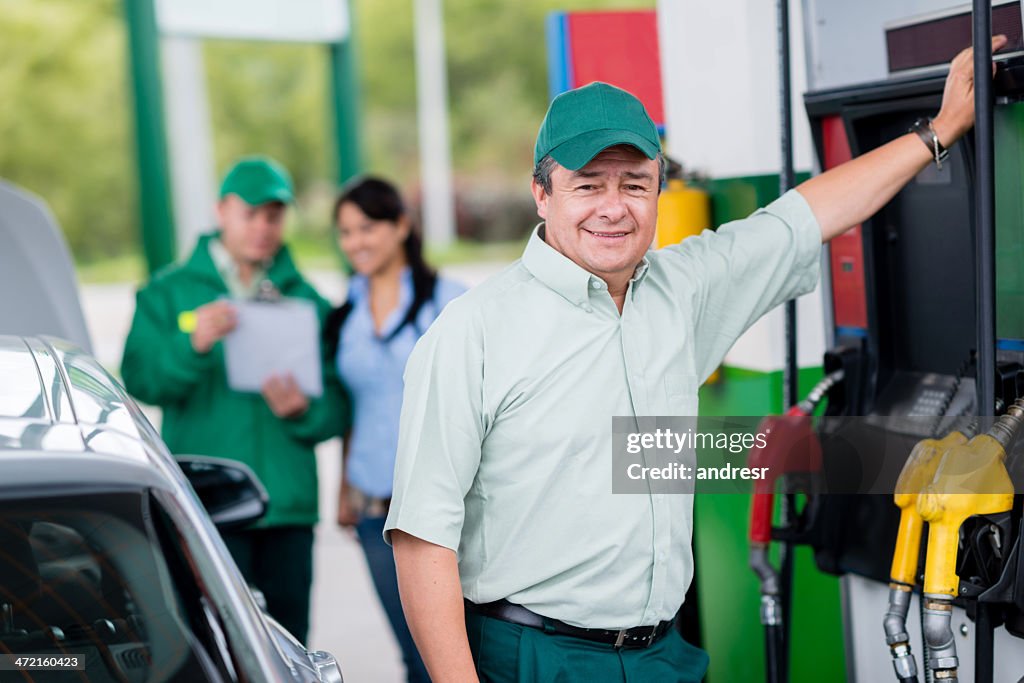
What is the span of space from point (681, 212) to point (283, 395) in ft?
4.30

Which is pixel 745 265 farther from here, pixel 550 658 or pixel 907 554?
pixel 550 658

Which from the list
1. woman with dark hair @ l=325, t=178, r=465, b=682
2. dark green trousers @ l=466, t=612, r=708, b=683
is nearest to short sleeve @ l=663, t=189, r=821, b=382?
dark green trousers @ l=466, t=612, r=708, b=683

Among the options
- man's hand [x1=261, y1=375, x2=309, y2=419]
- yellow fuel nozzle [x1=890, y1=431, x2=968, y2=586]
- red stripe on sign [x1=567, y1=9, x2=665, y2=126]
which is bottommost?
yellow fuel nozzle [x1=890, y1=431, x2=968, y2=586]

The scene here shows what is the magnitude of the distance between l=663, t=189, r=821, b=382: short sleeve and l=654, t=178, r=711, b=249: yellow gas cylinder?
1.05 metres

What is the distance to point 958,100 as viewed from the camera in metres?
2.39

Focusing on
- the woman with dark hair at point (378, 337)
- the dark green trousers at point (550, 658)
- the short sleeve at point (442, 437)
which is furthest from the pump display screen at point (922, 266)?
the woman with dark hair at point (378, 337)


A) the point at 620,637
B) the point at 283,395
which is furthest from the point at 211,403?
the point at 620,637

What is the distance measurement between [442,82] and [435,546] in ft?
36.2

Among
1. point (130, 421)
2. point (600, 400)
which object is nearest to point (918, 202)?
point (600, 400)

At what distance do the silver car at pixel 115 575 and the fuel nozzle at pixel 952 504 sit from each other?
113 centimetres

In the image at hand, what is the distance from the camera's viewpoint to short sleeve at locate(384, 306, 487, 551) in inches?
82.3

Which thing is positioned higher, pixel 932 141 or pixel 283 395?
pixel 932 141

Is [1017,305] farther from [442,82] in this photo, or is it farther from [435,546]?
[442,82]

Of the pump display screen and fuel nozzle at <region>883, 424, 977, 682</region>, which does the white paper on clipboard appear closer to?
the pump display screen
